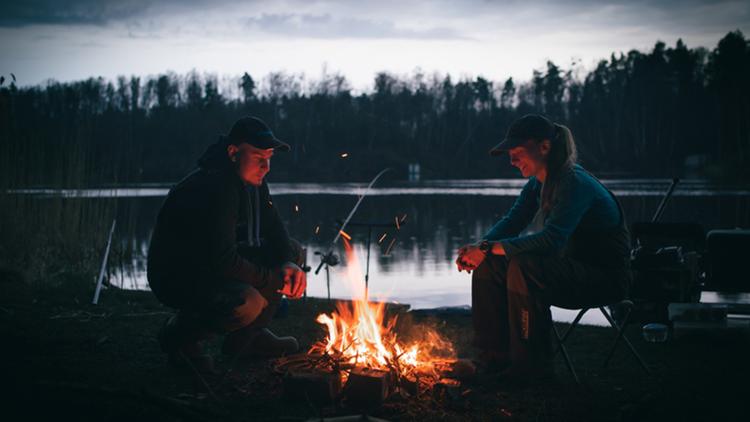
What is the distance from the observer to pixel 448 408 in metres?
3.51

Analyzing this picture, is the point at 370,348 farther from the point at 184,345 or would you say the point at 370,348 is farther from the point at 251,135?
the point at 251,135

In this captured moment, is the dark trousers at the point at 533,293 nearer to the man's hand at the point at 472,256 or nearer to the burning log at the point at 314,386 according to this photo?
the man's hand at the point at 472,256

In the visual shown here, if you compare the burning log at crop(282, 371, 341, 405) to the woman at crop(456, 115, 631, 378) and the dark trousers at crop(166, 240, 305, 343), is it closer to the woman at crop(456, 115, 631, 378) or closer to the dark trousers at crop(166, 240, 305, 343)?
the dark trousers at crop(166, 240, 305, 343)

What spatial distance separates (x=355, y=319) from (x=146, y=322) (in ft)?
7.66

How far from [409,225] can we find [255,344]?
12852 mm

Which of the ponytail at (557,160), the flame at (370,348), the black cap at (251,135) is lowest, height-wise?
the flame at (370,348)

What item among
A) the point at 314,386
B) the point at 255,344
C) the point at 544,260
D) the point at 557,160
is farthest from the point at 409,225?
the point at 314,386

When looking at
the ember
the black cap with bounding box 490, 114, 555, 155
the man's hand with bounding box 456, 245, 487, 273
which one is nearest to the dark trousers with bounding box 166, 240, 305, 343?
the ember

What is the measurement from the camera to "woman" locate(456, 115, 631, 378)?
3.85m

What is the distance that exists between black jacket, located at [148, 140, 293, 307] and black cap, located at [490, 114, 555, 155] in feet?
5.29

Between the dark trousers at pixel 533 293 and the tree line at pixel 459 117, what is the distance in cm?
3352

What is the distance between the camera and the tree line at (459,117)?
4644cm

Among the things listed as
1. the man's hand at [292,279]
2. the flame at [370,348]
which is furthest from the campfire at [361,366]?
the man's hand at [292,279]

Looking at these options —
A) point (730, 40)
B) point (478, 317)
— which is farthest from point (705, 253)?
point (730, 40)
